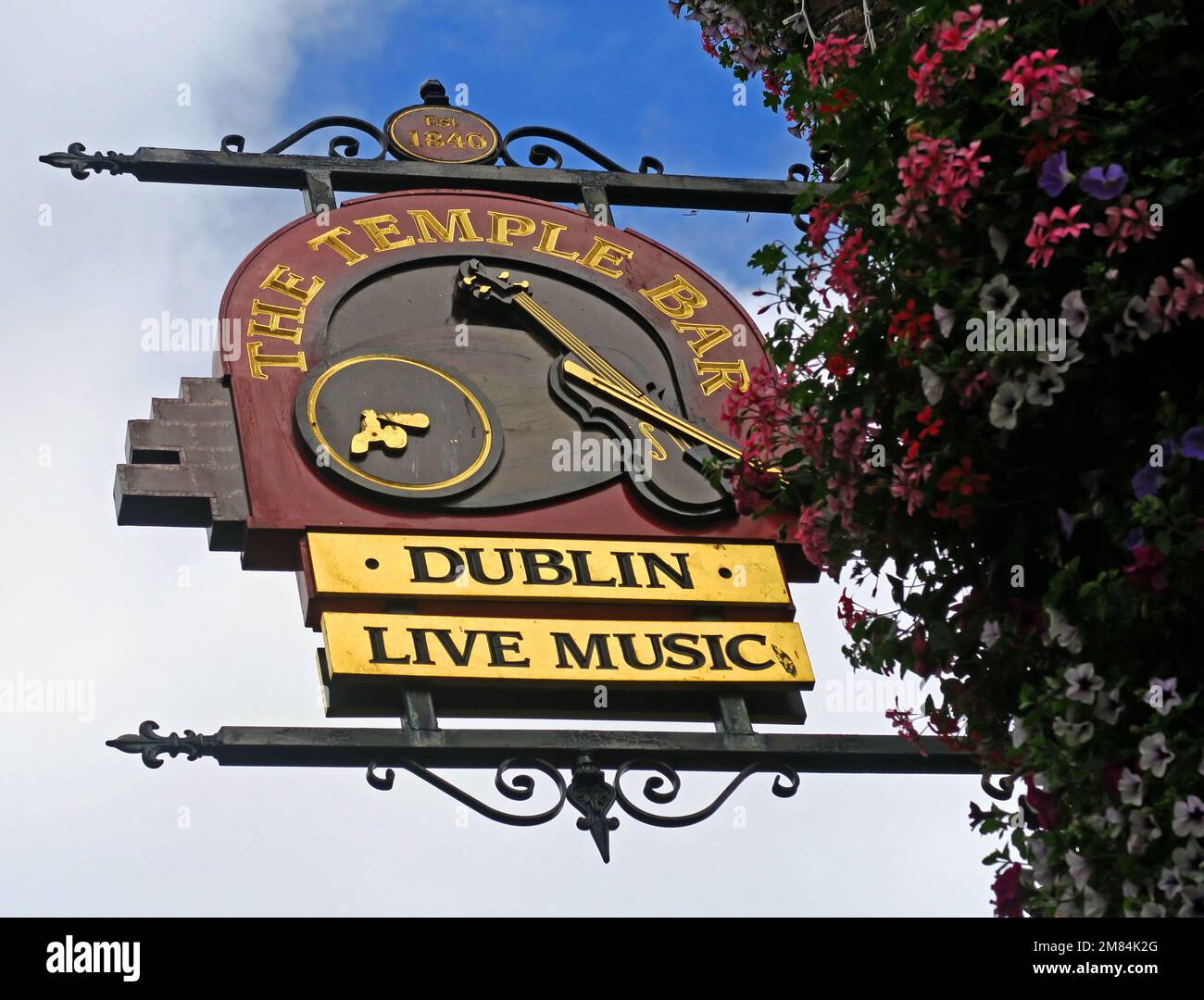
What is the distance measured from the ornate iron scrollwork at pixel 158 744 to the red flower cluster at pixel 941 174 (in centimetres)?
349

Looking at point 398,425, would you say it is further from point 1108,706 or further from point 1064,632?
point 1108,706

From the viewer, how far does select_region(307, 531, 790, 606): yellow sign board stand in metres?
8.20

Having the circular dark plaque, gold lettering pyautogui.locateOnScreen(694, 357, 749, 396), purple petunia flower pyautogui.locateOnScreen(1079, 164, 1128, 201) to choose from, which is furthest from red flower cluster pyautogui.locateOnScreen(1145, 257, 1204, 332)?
gold lettering pyautogui.locateOnScreen(694, 357, 749, 396)

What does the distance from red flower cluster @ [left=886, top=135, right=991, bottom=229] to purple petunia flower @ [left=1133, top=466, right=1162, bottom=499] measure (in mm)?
750

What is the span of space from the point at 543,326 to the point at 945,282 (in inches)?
165

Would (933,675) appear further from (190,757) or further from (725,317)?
(725,317)

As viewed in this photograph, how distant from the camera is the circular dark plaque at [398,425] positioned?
8.56m

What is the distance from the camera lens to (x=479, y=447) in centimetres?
879

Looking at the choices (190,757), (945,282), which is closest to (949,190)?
(945,282)

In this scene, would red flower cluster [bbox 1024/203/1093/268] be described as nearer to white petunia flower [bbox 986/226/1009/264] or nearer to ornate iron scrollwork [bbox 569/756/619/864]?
white petunia flower [bbox 986/226/1009/264]

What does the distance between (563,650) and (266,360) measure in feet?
5.95

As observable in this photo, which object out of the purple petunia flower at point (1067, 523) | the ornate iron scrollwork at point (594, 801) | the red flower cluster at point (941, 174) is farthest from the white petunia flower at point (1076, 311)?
the ornate iron scrollwork at point (594, 801)

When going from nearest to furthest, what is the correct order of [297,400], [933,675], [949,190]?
[949,190] < [933,675] < [297,400]
